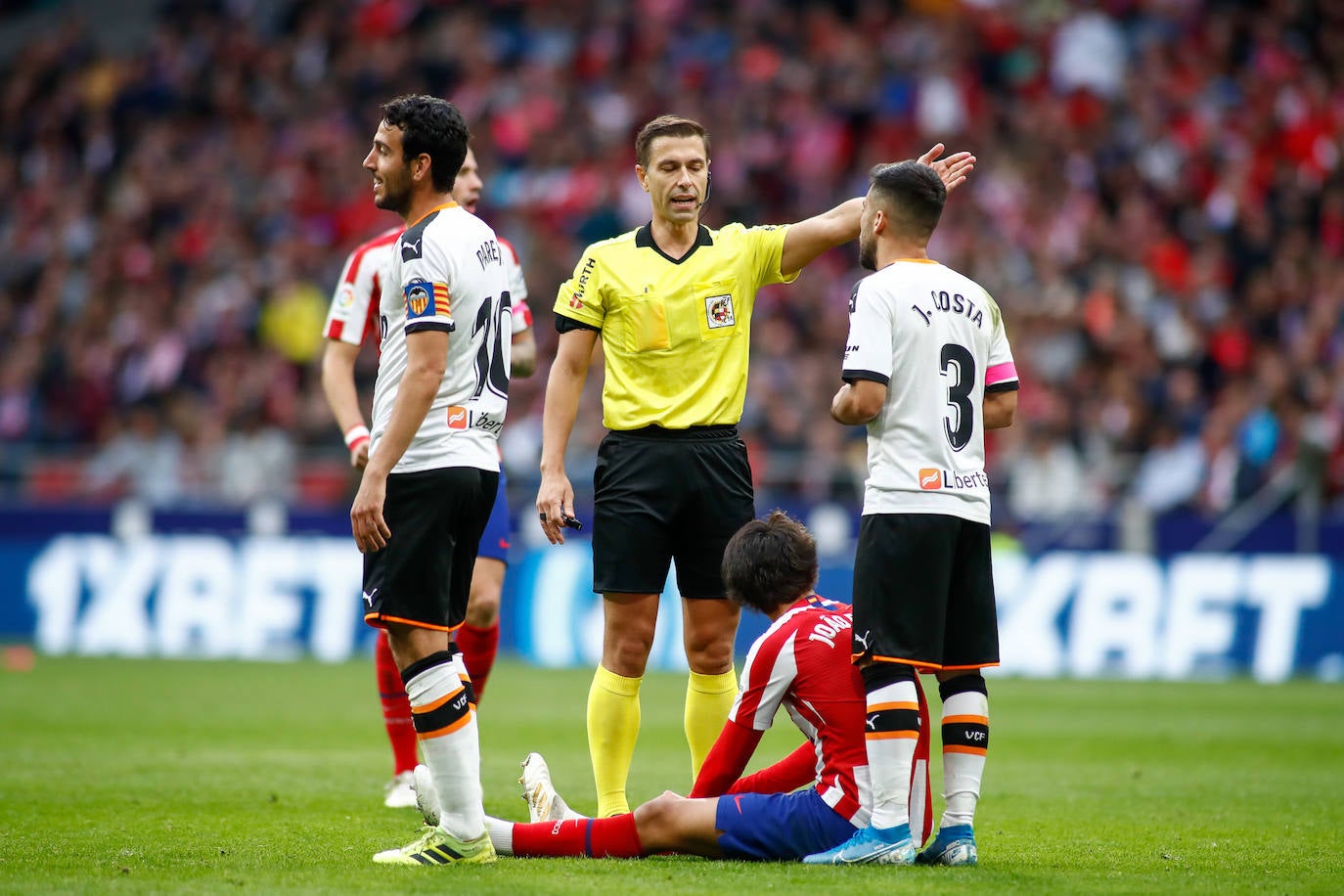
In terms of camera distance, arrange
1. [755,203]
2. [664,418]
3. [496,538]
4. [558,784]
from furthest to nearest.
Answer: [755,203], [558,784], [496,538], [664,418]

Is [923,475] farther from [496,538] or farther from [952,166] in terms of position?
[496,538]

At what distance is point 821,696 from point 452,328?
1.77 meters

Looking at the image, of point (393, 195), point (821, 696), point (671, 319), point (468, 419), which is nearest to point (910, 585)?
point (821, 696)

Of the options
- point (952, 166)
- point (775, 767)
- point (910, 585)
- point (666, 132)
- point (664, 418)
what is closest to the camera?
point (910, 585)

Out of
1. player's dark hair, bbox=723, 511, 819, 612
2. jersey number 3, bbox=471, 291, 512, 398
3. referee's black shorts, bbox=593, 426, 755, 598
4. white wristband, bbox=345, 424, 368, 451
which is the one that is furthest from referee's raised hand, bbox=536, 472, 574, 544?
white wristband, bbox=345, 424, 368, 451

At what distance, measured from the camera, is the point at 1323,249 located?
17.6 meters

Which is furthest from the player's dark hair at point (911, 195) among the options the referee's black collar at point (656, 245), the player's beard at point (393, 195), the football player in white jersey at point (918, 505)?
the player's beard at point (393, 195)

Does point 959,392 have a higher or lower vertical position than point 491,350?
lower

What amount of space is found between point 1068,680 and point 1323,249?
6.34 metres

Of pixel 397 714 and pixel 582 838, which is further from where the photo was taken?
pixel 397 714

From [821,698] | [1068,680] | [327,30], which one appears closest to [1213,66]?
[1068,680]

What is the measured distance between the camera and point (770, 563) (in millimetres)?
5770

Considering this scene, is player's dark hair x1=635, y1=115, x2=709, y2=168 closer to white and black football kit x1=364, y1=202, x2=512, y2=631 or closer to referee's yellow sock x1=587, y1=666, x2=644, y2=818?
white and black football kit x1=364, y1=202, x2=512, y2=631

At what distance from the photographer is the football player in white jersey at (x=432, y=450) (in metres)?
5.45
